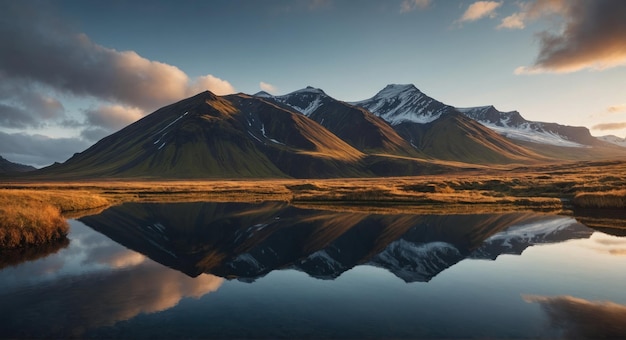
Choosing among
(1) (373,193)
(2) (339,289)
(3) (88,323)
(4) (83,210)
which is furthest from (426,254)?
(4) (83,210)

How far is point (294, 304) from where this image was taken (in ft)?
66.9

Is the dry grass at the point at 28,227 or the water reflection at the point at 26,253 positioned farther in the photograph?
the dry grass at the point at 28,227

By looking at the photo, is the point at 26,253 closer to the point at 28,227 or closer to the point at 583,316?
the point at 28,227

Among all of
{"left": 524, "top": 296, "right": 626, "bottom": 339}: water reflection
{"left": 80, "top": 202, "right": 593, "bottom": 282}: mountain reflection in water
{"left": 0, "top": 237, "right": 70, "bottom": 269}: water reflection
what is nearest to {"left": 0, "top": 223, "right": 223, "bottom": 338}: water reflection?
{"left": 0, "top": 237, "right": 70, "bottom": 269}: water reflection

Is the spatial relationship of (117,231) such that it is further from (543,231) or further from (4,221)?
(543,231)

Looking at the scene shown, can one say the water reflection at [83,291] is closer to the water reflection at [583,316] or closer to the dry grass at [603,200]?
the water reflection at [583,316]

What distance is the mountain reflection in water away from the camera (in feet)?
98.7

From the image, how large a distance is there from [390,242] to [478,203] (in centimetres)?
3929

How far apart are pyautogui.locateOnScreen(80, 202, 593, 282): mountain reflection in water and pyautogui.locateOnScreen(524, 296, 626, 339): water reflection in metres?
8.03

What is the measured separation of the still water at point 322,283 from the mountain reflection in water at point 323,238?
9.0 inches

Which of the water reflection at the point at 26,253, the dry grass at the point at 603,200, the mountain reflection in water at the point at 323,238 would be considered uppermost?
the water reflection at the point at 26,253

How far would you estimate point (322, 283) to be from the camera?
24891mm

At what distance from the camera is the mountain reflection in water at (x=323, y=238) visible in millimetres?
30094

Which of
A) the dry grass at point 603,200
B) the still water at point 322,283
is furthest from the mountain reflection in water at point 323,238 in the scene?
the dry grass at point 603,200
